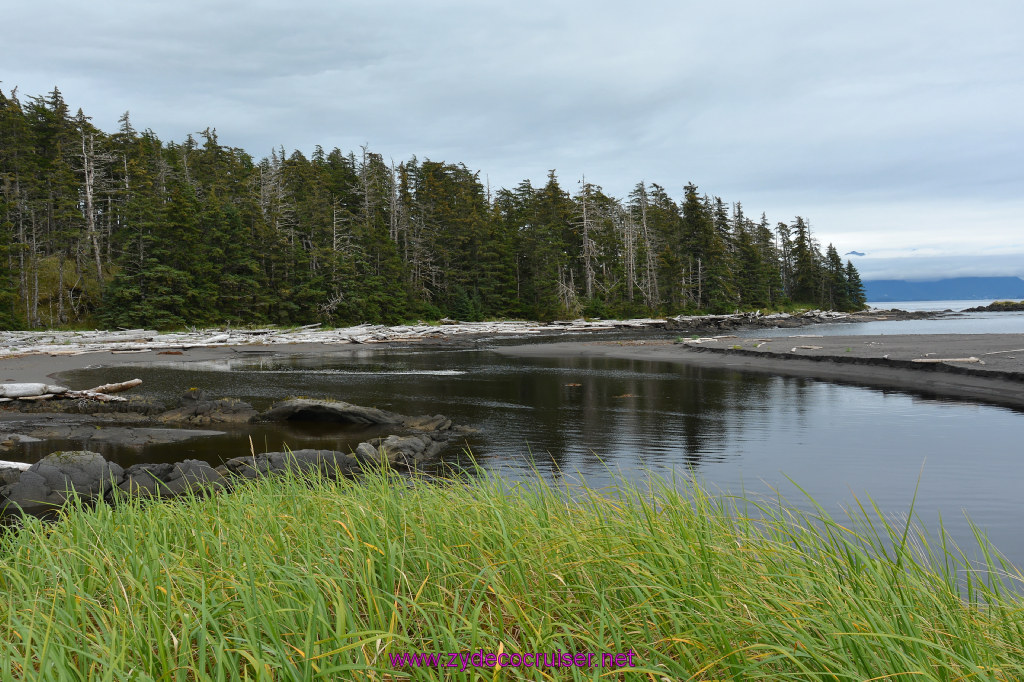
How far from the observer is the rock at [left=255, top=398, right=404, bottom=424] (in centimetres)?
1424

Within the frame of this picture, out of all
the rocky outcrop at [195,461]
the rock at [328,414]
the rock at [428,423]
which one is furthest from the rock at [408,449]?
the rock at [328,414]

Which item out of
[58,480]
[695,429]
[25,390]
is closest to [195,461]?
[58,480]

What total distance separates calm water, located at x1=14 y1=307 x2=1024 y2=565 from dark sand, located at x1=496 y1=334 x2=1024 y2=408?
161 centimetres

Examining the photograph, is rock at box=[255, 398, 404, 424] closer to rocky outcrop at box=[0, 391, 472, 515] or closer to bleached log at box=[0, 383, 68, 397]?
rocky outcrop at box=[0, 391, 472, 515]

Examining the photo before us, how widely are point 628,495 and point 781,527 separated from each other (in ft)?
3.52

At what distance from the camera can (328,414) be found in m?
14.4

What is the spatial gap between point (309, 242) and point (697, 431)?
54.3 m

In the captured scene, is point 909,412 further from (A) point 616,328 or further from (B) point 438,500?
(A) point 616,328

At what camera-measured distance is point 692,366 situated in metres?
28.0

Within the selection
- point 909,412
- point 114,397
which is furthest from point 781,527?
point 114,397

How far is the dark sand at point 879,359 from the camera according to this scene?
61.1 ft

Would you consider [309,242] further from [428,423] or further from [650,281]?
[428,423]

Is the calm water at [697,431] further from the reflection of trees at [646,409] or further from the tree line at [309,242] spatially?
the tree line at [309,242]

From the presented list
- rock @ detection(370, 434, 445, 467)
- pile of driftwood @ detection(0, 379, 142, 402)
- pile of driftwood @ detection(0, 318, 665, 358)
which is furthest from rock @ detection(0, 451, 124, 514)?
pile of driftwood @ detection(0, 318, 665, 358)
